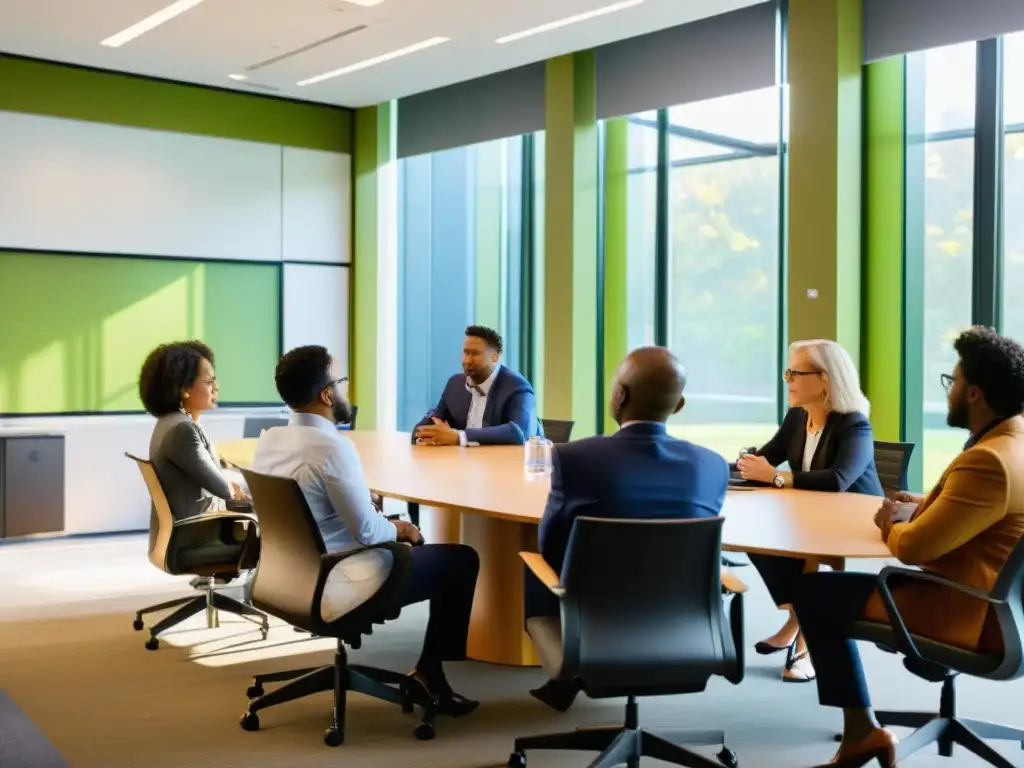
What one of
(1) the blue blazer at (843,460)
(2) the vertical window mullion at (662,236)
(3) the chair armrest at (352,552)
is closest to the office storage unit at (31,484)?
(2) the vertical window mullion at (662,236)

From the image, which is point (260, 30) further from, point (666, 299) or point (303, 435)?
point (303, 435)

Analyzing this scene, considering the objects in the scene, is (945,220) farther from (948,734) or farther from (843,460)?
(948,734)

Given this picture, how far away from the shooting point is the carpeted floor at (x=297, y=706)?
3.88m

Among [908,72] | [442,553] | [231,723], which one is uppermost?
[908,72]

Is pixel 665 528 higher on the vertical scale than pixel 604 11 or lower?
lower

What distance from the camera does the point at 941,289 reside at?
7.05m

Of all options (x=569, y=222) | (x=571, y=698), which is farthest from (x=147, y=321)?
(x=571, y=698)

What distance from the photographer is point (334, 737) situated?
3973 millimetres

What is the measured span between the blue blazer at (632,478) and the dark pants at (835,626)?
48 cm

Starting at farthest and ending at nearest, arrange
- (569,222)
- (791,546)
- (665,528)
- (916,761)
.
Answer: (569,222) < (916,761) < (791,546) < (665,528)

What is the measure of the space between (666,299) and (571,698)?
488 cm

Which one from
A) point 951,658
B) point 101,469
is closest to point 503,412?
point 951,658

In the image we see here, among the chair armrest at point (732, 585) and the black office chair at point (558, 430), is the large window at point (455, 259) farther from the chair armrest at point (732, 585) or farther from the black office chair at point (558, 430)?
the chair armrest at point (732, 585)

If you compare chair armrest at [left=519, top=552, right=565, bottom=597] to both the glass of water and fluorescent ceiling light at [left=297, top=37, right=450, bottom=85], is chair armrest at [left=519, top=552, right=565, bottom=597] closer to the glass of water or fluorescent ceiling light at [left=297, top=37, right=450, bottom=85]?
the glass of water
